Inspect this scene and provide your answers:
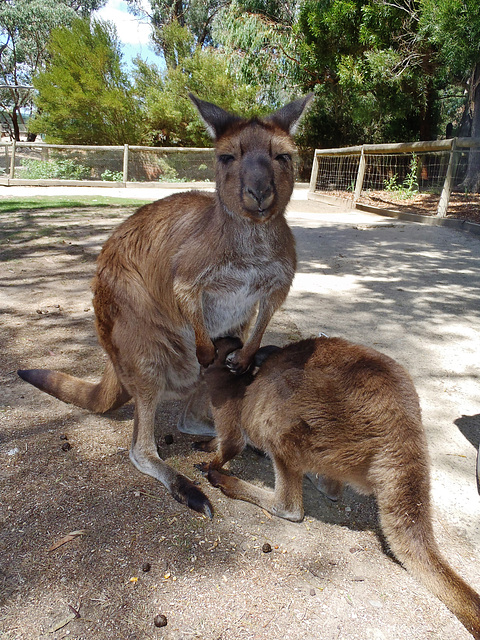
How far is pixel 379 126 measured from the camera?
67.4 feet

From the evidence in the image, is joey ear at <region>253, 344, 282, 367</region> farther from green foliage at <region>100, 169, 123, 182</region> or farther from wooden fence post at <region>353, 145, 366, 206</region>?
green foliage at <region>100, 169, 123, 182</region>

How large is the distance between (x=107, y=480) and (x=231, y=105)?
21.3 m

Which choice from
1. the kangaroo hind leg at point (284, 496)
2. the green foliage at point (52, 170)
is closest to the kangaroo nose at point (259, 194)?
the kangaroo hind leg at point (284, 496)

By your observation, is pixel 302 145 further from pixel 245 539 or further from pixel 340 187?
pixel 245 539

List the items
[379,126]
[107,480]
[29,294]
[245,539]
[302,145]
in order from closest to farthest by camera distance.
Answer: [245,539], [107,480], [29,294], [379,126], [302,145]

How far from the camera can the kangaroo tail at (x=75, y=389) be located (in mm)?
2801

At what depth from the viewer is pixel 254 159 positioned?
236 cm

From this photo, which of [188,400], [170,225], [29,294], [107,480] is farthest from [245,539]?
[29,294]

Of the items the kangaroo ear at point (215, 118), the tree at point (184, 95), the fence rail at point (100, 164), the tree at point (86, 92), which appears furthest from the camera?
the tree at point (184, 95)

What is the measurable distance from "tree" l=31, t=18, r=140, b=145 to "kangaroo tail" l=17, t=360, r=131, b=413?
68.4 ft

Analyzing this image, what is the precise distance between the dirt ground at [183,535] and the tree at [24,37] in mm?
29504

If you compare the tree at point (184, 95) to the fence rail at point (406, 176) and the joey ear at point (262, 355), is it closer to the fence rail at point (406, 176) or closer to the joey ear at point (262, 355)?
the fence rail at point (406, 176)

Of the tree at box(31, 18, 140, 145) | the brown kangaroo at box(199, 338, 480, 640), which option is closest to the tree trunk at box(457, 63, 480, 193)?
the brown kangaroo at box(199, 338, 480, 640)

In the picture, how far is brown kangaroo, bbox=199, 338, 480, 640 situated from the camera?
191 centimetres
